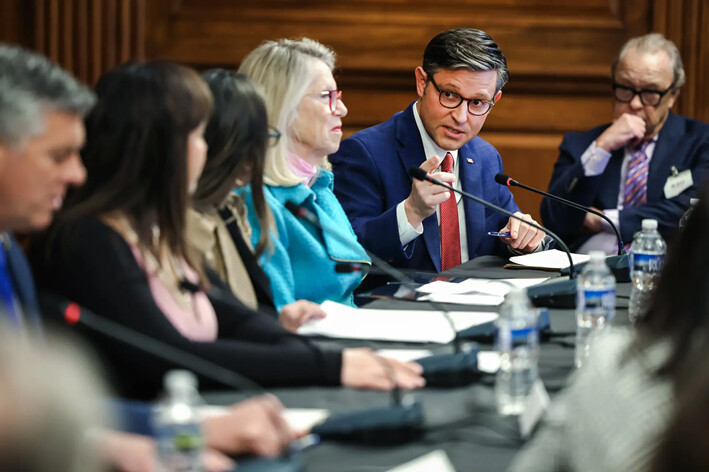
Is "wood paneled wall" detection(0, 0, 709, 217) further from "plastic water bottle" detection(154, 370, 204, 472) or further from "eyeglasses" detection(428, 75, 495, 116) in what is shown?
"plastic water bottle" detection(154, 370, 204, 472)

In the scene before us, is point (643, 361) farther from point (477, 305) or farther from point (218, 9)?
point (218, 9)

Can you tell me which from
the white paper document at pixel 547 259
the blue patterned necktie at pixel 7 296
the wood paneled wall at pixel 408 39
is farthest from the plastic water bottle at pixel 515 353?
the wood paneled wall at pixel 408 39

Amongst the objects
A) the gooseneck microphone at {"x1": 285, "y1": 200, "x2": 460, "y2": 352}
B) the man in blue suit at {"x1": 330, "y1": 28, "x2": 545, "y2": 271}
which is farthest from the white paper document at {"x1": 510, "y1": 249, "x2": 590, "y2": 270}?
the gooseneck microphone at {"x1": 285, "y1": 200, "x2": 460, "y2": 352}

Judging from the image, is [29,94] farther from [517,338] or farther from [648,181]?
[648,181]

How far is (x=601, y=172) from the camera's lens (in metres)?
3.97

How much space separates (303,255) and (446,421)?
1173 millimetres

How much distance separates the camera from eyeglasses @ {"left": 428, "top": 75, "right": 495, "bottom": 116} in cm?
330

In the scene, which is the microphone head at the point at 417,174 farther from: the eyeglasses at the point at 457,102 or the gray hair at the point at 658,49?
the gray hair at the point at 658,49

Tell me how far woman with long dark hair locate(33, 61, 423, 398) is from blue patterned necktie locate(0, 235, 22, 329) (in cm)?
7

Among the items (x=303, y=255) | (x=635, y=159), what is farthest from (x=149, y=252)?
(x=635, y=159)

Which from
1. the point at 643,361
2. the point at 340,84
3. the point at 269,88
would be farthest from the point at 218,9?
the point at 643,361

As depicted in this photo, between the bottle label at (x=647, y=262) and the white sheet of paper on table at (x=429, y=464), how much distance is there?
1320mm

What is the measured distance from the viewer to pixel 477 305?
2379mm

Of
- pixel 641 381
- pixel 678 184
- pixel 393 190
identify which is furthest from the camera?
pixel 678 184
